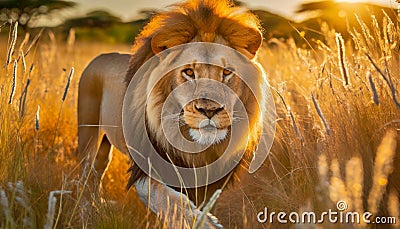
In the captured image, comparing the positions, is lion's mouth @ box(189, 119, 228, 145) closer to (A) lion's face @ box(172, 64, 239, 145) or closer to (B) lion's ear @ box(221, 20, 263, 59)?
(A) lion's face @ box(172, 64, 239, 145)

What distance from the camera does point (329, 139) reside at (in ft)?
10.9

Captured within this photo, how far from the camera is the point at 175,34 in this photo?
3.63m

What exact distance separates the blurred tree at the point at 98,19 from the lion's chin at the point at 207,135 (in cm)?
2950

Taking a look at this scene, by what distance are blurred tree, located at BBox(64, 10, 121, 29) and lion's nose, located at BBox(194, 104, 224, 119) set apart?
97.4 feet

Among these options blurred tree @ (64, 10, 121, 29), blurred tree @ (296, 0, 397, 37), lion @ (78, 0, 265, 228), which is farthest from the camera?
blurred tree @ (64, 10, 121, 29)

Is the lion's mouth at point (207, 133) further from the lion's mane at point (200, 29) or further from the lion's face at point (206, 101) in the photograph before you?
the lion's mane at point (200, 29)

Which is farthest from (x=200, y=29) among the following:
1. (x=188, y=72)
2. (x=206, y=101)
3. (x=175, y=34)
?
(x=206, y=101)

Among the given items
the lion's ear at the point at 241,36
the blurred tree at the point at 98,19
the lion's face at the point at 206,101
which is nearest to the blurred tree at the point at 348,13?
the lion's ear at the point at 241,36

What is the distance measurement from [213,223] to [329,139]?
0.74 metres

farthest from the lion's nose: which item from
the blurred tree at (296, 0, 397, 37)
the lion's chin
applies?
the blurred tree at (296, 0, 397, 37)

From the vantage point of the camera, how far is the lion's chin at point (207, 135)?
3.46 meters

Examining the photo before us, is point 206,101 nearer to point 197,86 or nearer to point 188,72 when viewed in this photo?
point 197,86

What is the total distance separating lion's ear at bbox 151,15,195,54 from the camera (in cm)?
363

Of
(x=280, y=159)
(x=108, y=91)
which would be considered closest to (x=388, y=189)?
(x=280, y=159)
